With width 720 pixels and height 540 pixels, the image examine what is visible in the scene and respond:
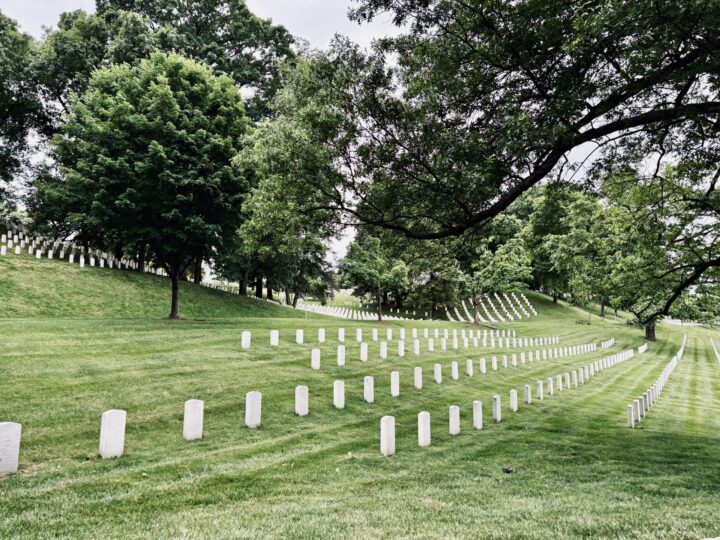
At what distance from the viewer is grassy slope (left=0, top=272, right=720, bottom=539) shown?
4.00 meters

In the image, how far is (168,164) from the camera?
1770 centimetres

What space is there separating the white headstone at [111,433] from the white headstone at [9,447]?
0.93 meters

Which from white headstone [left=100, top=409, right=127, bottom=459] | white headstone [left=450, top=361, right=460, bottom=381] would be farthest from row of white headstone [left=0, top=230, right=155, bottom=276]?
white headstone [left=100, top=409, right=127, bottom=459]

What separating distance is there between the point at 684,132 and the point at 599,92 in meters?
2.84

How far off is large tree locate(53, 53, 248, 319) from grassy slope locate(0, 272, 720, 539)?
508 centimetres

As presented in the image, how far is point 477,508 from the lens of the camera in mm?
4555

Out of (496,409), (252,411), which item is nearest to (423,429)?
(252,411)

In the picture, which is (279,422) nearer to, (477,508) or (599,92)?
(477,508)

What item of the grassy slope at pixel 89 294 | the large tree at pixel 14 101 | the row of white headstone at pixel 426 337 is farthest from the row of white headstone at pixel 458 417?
the large tree at pixel 14 101

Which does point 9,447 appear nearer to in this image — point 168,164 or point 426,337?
point 168,164

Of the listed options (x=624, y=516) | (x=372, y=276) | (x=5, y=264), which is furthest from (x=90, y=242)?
(x=624, y=516)

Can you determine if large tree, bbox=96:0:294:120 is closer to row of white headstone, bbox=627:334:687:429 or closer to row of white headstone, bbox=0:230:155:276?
row of white headstone, bbox=0:230:155:276

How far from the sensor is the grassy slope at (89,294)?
18.3m

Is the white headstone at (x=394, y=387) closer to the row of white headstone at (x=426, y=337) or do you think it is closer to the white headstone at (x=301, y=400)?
the white headstone at (x=301, y=400)
